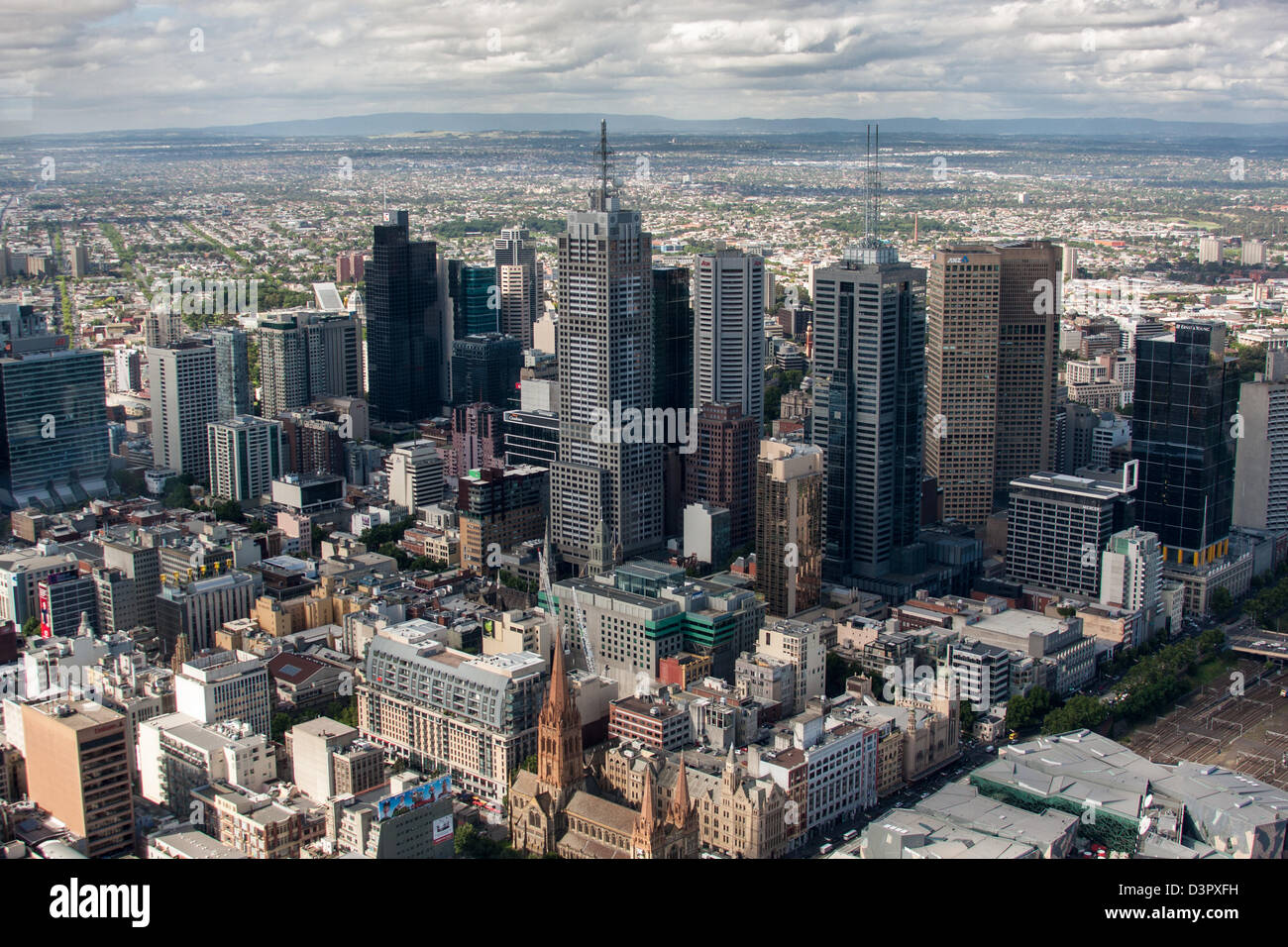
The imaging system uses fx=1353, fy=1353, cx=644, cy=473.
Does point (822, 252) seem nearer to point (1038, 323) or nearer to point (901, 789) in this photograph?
point (1038, 323)

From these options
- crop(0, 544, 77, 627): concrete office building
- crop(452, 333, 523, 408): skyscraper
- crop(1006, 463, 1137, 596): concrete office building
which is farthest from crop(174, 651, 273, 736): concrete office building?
crop(452, 333, 523, 408): skyscraper

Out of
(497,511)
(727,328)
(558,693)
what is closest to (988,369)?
Result: (727,328)

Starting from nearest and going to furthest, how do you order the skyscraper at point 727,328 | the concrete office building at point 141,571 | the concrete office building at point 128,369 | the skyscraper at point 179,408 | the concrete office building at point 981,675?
1. the concrete office building at point 981,675
2. the concrete office building at point 141,571
3. the skyscraper at point 727,328
4. the skyscraper at point 179,408
5. the concrete office building at point 128,369

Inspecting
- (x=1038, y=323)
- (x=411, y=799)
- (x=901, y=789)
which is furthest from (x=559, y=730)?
(x=1038, y=323)

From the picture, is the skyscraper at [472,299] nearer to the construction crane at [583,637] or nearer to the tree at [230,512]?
the tree at [230,512]

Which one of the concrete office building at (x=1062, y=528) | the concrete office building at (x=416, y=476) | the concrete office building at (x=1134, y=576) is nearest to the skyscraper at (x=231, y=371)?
the concrete office building at (x=416, y=476)

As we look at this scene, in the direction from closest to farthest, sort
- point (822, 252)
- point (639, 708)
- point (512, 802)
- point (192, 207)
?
point (512, 802), point (639, 708), point (192, 207), point (822, 252)

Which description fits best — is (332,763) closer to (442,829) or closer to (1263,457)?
(442,829)
